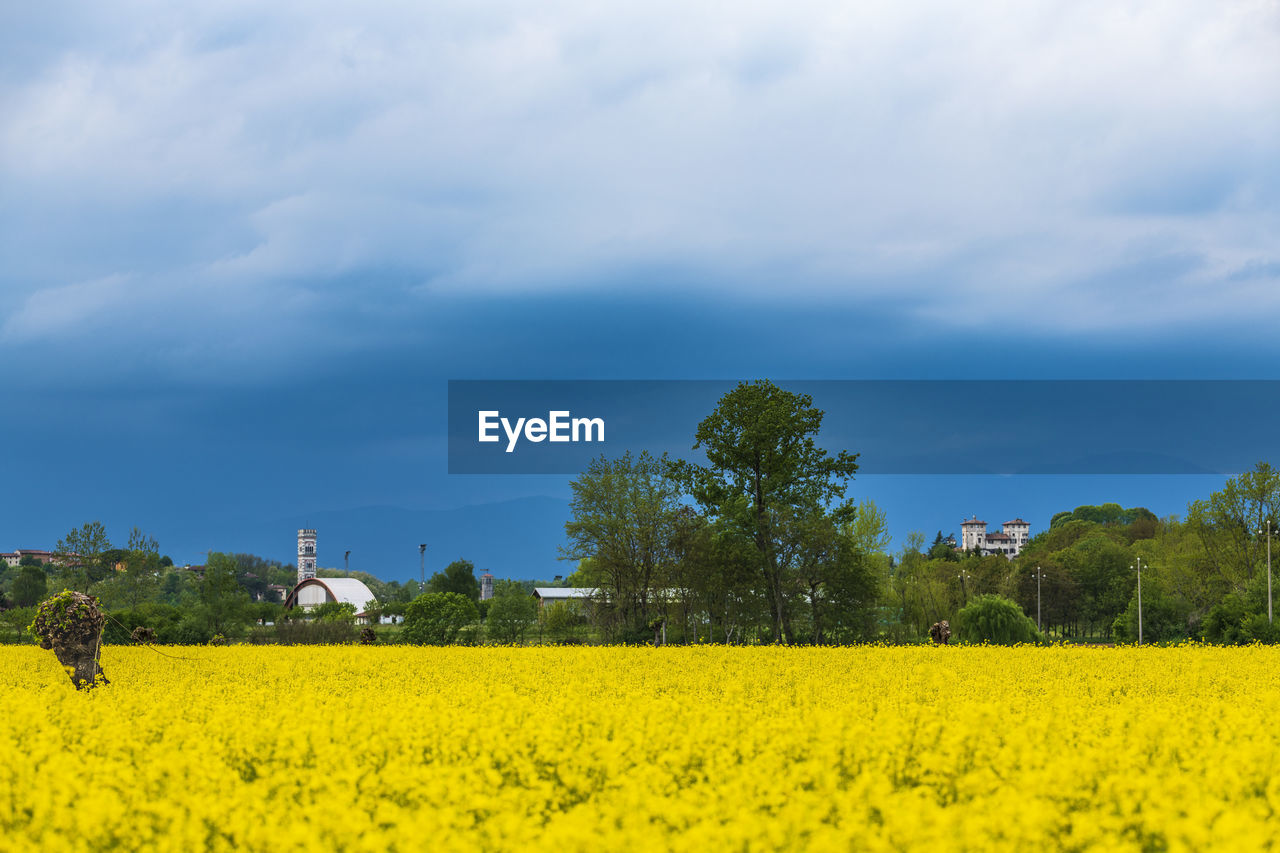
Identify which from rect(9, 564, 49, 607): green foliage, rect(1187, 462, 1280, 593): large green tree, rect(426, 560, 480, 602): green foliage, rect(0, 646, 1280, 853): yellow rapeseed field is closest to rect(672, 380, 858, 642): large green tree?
rect(0, 646, 1280, 853): yellow rapeseed field

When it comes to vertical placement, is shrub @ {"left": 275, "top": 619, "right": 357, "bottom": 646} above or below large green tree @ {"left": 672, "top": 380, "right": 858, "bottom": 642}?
below

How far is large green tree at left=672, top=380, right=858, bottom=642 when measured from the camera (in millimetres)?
41656

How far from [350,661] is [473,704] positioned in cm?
1366

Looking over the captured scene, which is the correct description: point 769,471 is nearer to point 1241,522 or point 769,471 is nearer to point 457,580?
point 1241,522

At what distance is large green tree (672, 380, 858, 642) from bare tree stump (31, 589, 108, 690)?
2591cm

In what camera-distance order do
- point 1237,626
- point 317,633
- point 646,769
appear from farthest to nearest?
point 317,633 < point 1237,626 < point 646,769

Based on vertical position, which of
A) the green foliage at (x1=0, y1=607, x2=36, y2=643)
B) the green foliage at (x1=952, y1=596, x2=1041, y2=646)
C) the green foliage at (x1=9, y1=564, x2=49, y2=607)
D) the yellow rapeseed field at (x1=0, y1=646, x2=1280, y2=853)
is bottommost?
the green foliage at (x1=9, y1=564, x2=49, y2=607)

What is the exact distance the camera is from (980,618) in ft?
135

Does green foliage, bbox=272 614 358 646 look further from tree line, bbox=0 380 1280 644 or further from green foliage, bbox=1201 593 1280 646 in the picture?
green foliage, bbox=1201 593 1280 646

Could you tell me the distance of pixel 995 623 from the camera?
133 feet

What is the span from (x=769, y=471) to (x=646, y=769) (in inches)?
1346

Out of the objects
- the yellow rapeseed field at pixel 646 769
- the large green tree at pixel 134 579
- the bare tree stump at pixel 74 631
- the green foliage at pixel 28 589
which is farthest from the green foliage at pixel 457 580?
the yellow rapeseed field at pixel 646 769

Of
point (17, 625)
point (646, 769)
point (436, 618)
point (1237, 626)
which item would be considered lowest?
point (17, 625)

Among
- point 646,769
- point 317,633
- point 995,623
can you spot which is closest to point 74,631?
point 646,769
